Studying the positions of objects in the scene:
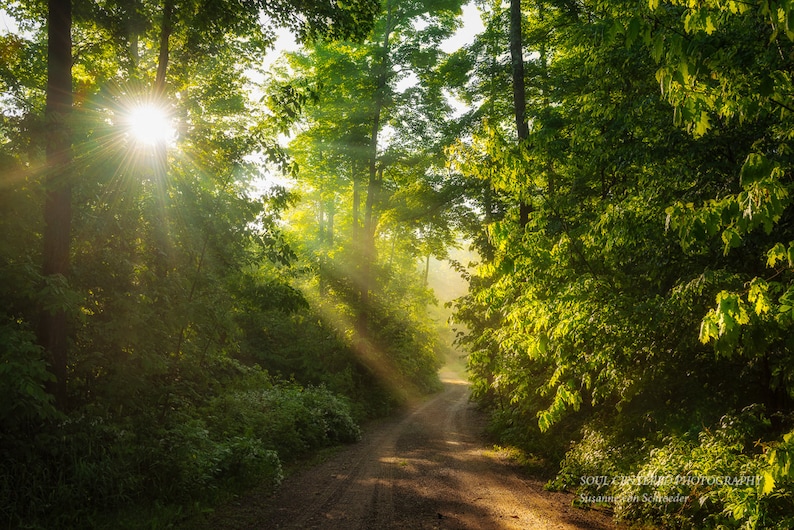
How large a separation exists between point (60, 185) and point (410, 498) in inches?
301

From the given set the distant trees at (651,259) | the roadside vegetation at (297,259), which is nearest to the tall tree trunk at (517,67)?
the roadside vegetation at (297,259)

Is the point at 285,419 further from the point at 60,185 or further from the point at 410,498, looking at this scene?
the point at 60,185

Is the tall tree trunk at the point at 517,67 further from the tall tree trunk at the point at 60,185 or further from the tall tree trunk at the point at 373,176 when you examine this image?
the tall tree trunk at the point at 60,185

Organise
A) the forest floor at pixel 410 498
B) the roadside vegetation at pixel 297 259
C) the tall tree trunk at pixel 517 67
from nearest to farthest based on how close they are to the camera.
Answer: the roadside vegetation at pixel 297 259
the forest floor at pixel 410 498
the tall tree trunk at pixel 517 67

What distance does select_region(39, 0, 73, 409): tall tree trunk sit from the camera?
744cm

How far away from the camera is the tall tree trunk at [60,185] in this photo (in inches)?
293

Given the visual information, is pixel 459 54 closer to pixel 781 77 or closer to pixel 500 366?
pixel 500 366

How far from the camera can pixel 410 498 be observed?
846 cm

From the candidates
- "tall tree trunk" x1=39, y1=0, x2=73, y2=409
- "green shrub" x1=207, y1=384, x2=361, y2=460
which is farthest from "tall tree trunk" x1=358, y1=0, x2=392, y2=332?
"tall tree trunk" x1=39, y1=0, x2=73, y2=409

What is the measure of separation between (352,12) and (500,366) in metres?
8.43

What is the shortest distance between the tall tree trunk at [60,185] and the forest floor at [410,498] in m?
3.51

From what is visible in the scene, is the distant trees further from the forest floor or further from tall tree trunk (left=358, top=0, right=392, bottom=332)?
tall tree trunk (left=358, top=0, right=392, bottom=332)

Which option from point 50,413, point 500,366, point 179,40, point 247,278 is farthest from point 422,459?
point 179,40

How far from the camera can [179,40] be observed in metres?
10.5
